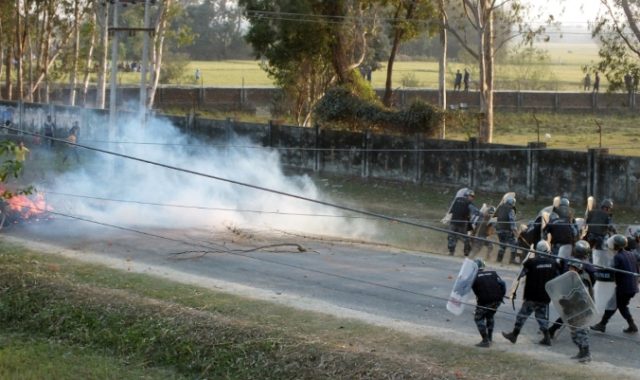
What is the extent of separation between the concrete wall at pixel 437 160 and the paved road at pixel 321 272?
8064mm

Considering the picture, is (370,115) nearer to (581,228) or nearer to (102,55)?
(102,55)

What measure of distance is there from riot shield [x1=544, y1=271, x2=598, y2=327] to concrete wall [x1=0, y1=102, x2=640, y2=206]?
14203 mm

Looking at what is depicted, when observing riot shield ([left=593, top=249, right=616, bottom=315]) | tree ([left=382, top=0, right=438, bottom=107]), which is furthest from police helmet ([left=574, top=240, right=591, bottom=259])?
tree ([left=382, top=0, right=438, bottom=107])

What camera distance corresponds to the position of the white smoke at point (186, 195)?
23.9 meters

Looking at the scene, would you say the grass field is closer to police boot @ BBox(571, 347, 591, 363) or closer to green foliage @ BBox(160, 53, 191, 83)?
green foliage @ BBox(160, 53, 191, 83)

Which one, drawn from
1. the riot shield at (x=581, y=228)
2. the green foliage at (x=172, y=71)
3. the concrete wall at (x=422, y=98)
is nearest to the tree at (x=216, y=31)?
the green foliage at (x=172, y=71)

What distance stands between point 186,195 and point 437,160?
9.07m

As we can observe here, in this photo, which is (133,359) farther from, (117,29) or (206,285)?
(117,29)

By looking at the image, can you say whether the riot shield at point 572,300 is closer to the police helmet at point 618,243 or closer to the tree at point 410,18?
the police helmet at point 618,243

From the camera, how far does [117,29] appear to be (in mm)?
29125

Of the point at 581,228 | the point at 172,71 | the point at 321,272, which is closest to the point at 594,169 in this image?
the point at 581,228

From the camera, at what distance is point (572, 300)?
13.0 m

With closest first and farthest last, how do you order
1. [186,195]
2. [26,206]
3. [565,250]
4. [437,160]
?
[565,250] → [26,206] → [186,195] → [437,160]

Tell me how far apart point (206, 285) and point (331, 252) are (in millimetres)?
4022
